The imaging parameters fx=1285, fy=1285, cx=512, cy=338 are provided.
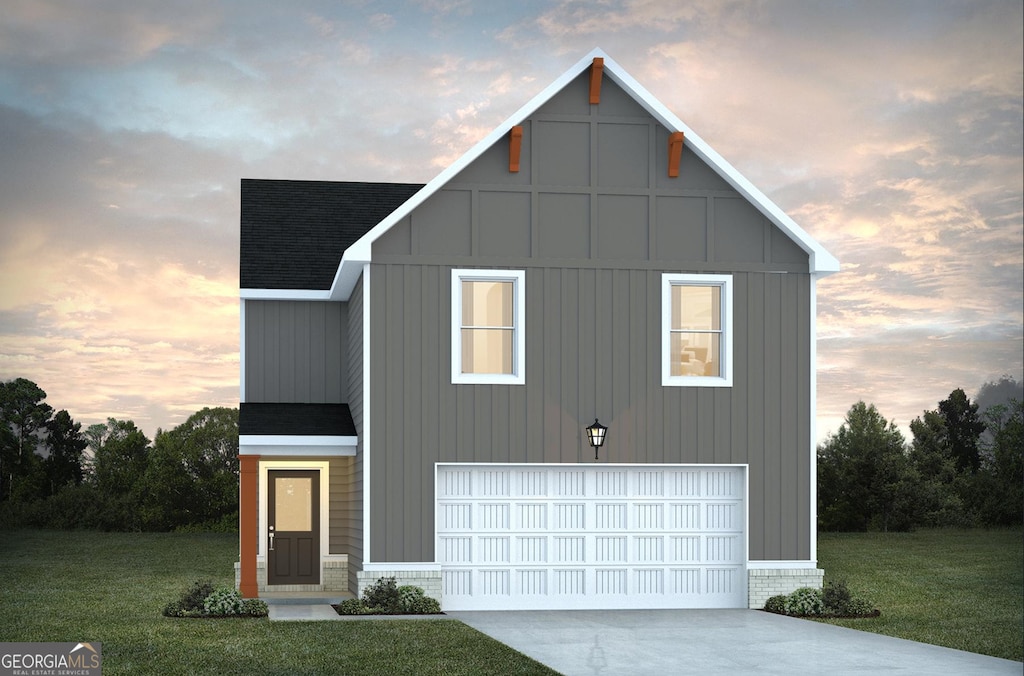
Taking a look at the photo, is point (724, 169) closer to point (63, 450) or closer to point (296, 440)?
point (296, 440)

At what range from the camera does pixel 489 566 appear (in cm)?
1859

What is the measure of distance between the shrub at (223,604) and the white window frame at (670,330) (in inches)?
267

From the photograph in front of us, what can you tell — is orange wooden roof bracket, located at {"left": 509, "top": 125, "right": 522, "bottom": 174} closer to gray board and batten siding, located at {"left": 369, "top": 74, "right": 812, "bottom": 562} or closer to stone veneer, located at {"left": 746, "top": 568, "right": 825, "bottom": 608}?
gray board and batten siding, located at {"left": 369, "top": 74, "right": 812, "bottom": 562}

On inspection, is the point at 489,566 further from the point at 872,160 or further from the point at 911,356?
the point at 911,356

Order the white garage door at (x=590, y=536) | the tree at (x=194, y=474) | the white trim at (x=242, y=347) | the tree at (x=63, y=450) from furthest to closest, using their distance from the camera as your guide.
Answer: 1. the tree at (x=63, y=450)
2. the tree at (x=194, y=474)
3. the white trim at (x=242, y=347)
4. the white garage door at (x=590, y=536)

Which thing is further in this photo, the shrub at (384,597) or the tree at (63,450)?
the tree at (63,450)

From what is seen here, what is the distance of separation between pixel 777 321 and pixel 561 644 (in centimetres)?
684

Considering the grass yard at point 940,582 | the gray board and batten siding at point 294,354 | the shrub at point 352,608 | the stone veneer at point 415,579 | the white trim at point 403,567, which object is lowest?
the grass yard at point 940,582

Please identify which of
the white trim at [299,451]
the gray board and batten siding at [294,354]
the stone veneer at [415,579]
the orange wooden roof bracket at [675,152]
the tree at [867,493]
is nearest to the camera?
the stone veneer at [415,579]

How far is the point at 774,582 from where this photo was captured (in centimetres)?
1889

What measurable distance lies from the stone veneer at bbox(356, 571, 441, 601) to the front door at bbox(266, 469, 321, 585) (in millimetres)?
3603

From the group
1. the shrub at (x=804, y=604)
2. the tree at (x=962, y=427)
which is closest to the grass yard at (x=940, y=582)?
the shrub at (x=804, y=604)

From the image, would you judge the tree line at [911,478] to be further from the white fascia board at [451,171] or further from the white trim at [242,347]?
the white fascia board at [451,171]

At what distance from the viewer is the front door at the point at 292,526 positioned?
70.3 feet
